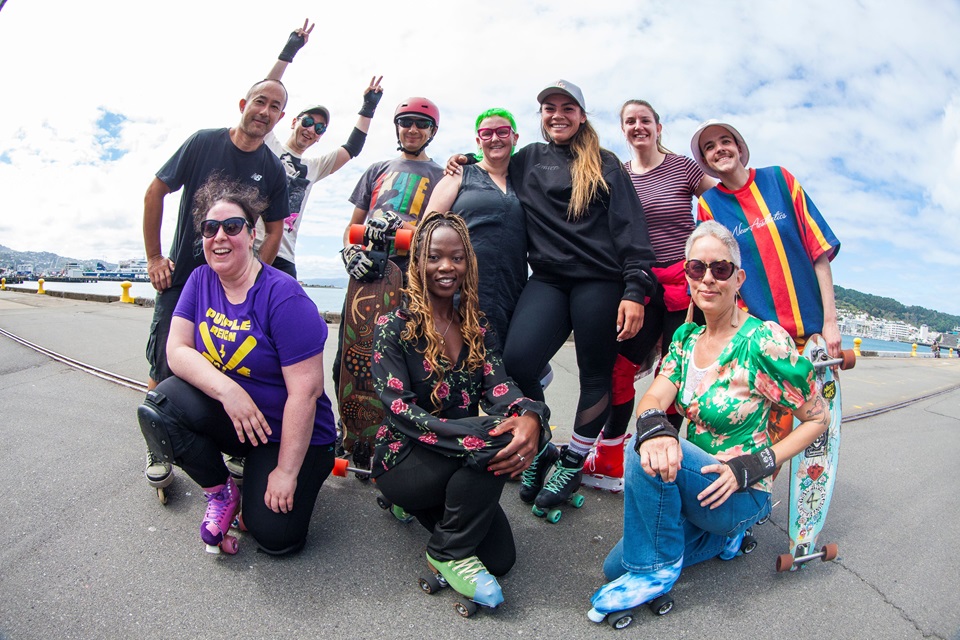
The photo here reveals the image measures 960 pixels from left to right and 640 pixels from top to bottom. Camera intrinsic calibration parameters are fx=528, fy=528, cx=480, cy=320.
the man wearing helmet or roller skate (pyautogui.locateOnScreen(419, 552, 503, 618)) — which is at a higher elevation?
the man wearing helmet

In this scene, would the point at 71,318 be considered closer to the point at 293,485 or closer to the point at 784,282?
the point at 293,485

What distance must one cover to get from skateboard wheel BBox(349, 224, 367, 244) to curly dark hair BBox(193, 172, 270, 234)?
1.59ft

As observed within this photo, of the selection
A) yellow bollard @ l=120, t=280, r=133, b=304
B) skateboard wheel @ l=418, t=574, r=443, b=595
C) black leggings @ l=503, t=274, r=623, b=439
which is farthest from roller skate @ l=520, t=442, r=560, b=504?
yellow bollard @ l=120, t=280, r=133, b=304

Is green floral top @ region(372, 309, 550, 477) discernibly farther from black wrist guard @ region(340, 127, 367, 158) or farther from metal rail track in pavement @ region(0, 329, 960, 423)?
metal rail track in pavement @ region(0, 329, 960, 423)

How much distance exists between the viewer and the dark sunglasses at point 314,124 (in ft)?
12.9

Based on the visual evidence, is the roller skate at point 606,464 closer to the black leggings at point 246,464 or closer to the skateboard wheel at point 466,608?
the skateboard wheel at point 466,608

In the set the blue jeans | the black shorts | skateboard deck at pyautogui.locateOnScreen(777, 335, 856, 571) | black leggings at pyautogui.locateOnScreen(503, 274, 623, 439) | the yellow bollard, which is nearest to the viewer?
the blue jeans

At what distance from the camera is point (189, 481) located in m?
2.87

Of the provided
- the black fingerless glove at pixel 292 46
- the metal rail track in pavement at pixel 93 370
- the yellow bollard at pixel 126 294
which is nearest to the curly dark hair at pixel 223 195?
the black fingerless glove at pixel 292 46

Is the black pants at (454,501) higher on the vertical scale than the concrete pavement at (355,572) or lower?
higher

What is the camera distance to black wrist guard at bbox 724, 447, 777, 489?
1.93 m

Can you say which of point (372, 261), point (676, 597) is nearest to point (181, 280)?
point (372, 261)

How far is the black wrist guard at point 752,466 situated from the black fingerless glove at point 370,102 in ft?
11.5

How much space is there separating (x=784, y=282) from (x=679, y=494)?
4.12ft
